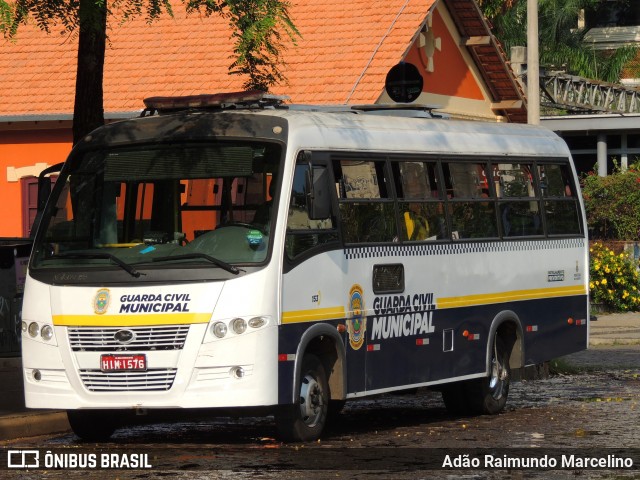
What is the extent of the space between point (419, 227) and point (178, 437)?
121 inches

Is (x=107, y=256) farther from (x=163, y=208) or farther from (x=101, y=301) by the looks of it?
(x=163, y=208)

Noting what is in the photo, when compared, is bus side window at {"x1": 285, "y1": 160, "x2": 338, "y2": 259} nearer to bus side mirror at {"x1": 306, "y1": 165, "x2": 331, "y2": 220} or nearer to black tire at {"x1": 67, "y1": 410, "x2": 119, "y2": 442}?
bus side mirror at {"x1": 306, "y1": 165, "x2": 331, "y2": 220}

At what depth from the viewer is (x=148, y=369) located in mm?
12617

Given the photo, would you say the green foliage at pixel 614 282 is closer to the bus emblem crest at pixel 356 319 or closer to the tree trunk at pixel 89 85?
the tree trunk at pixel 89 85

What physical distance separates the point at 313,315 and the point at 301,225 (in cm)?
76

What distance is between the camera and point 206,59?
101 feet

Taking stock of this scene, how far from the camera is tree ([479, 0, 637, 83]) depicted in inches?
2611

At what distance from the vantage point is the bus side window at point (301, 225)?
1310cm

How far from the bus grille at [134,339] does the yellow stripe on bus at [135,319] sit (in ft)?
0.11

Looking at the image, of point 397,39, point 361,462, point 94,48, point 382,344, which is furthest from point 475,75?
point 361,462

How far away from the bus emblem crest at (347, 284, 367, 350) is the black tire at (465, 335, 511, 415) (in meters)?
2.47
